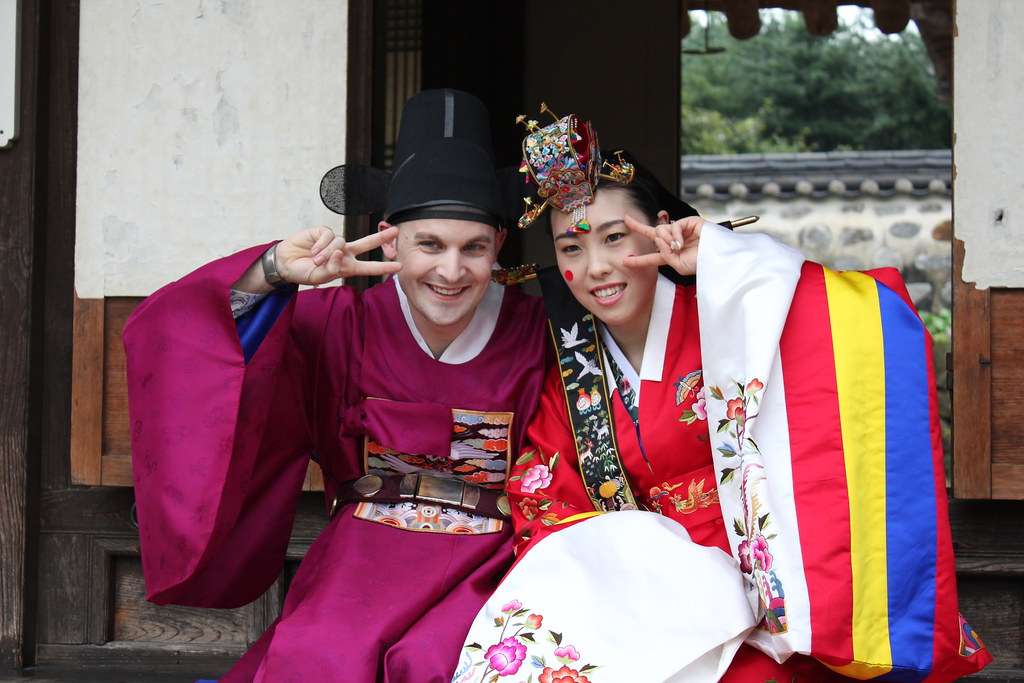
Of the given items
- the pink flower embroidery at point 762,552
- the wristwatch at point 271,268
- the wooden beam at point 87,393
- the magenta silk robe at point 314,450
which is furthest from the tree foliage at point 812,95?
the pink flower embroidery at point 762,552

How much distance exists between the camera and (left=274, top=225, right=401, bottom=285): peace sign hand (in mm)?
2469

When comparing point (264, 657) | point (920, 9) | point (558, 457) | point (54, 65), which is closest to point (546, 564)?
point (558, 457)

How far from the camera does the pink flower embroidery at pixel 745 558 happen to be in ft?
7.61

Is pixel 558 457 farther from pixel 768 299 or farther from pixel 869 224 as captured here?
pixel 869 224

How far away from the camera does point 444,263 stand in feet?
8.44

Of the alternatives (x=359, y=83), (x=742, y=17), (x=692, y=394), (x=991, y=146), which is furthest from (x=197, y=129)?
(x=742, y=17)

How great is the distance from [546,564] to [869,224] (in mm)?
10604

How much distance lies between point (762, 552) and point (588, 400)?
1.88ft

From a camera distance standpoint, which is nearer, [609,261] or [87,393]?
[609,261]

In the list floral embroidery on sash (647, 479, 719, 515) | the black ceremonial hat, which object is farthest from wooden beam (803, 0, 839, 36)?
floral embroidery on sash (647, 479, 719, 515)

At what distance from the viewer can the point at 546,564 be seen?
240cm

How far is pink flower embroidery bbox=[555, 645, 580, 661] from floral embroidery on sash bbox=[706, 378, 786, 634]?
0.39 m

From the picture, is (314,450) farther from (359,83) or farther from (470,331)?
(359,83)

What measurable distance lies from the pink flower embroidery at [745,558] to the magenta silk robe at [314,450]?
586 millimetres
